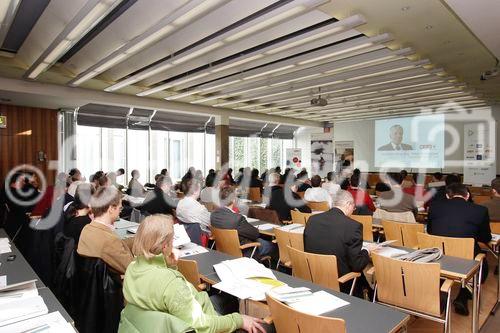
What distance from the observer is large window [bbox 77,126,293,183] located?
10.3 metres

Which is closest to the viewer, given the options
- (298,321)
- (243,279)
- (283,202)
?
(298,321)

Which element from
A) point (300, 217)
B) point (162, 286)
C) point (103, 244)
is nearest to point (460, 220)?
point (300, 217)

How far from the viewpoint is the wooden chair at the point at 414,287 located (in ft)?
7.75

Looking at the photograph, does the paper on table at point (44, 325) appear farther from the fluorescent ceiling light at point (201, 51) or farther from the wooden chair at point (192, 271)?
the fluorescent ceiling light at point (201, 51)

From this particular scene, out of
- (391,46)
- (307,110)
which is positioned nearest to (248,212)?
(391,46)

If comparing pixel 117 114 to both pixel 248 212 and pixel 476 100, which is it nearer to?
pixel 248 212

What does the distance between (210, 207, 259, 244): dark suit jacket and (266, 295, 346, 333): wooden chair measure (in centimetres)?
219

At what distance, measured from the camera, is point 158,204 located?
17.7ft

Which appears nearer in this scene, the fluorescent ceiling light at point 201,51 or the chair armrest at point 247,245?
the chair armrest at point 247,245

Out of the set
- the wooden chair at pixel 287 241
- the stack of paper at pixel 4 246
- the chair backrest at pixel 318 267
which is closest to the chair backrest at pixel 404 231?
the wooden chair at pixel 287 241

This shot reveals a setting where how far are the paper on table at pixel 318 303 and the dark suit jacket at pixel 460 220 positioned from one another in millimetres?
2339

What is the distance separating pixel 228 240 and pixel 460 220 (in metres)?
2.44

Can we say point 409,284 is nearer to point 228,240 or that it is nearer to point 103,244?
point 228,240

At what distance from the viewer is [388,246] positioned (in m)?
3.12
